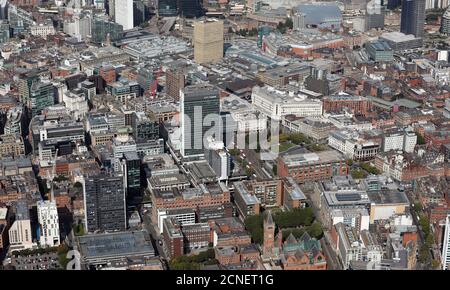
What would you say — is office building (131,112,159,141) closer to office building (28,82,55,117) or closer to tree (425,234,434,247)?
office building (28,82,55,117)

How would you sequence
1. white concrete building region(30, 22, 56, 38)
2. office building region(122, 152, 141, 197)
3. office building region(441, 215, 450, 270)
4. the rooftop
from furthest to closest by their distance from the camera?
white concrete building region(30, 22, 56, 38)
office building region(122, 152, 141, 197)
the rooftop
office building region(441, 215, 450, 270)

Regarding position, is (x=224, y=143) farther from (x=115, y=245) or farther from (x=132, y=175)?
(x=115, y=245)

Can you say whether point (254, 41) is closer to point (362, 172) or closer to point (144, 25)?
point (144, 25)

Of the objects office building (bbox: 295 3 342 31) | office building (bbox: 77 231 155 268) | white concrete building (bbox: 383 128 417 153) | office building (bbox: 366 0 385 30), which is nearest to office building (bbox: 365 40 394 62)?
office building (bbox: 295 3 342 31)

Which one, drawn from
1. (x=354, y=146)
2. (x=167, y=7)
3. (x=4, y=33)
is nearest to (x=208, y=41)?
(x=167, y=7)

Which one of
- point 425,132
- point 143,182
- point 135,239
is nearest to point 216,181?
point 143,182

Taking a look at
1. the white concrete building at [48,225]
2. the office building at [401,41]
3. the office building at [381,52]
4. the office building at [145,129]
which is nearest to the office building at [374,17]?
the office building at [401,41]
